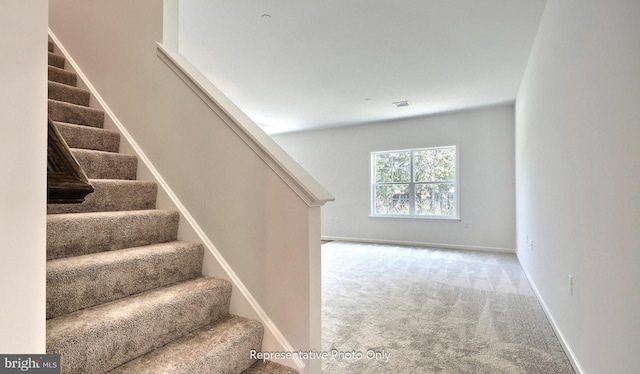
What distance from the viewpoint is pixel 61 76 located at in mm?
2467

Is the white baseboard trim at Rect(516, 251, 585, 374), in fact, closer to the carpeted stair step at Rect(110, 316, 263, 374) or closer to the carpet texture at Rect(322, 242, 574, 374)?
the carpet texture at Rect(322, 242, 574, 374)

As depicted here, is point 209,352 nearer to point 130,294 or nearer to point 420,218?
point 130,294

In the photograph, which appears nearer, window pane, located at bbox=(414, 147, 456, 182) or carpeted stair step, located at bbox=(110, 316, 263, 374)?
carpeted stair step, located at bbox=(110, 316, 263, 374)

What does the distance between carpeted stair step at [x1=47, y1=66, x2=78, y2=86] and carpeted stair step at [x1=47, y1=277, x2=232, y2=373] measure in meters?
2.07

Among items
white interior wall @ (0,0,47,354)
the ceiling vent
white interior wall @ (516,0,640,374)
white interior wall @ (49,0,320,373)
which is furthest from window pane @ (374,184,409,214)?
white interior wall @ (0,0,47,354)

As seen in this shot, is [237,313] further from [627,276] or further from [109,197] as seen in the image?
[627,276]

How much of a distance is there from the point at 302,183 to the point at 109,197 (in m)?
1.20

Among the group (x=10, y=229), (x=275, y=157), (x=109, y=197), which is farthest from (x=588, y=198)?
(x=109, y=197)

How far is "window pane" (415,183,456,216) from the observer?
236 inches

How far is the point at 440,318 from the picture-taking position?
2594 mm

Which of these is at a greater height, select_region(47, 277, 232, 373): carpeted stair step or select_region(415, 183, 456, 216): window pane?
select_region(415, 183, 456, 216): window pane

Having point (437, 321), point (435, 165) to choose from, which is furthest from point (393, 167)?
point (437, 321)

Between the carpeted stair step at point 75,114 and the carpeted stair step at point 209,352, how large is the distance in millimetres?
1773

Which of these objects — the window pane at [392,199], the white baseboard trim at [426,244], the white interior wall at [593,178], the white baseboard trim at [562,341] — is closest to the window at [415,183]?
the window pane at [392,199]
